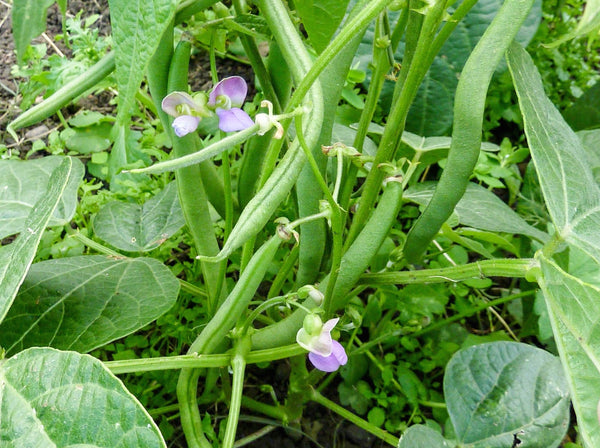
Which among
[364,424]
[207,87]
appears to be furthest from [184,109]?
[207,87]

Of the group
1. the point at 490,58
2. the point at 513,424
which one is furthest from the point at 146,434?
the point at 513,424

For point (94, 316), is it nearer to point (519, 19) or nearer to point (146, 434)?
point (146, 434)

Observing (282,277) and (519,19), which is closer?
(519,19)

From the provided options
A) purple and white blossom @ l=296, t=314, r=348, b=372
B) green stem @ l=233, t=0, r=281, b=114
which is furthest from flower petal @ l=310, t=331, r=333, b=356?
green stem @ l=233, t=0, r=281, b=114

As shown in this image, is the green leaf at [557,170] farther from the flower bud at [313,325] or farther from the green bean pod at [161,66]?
the green bean pod at [161,66]

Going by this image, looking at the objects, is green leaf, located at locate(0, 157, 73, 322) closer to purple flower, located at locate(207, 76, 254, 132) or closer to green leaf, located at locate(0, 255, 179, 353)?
green leaf, located at locate(0, 255, 179, 353)

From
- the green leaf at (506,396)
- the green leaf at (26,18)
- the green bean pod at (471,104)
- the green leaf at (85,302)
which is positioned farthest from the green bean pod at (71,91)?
the green leaf at (506,396)
